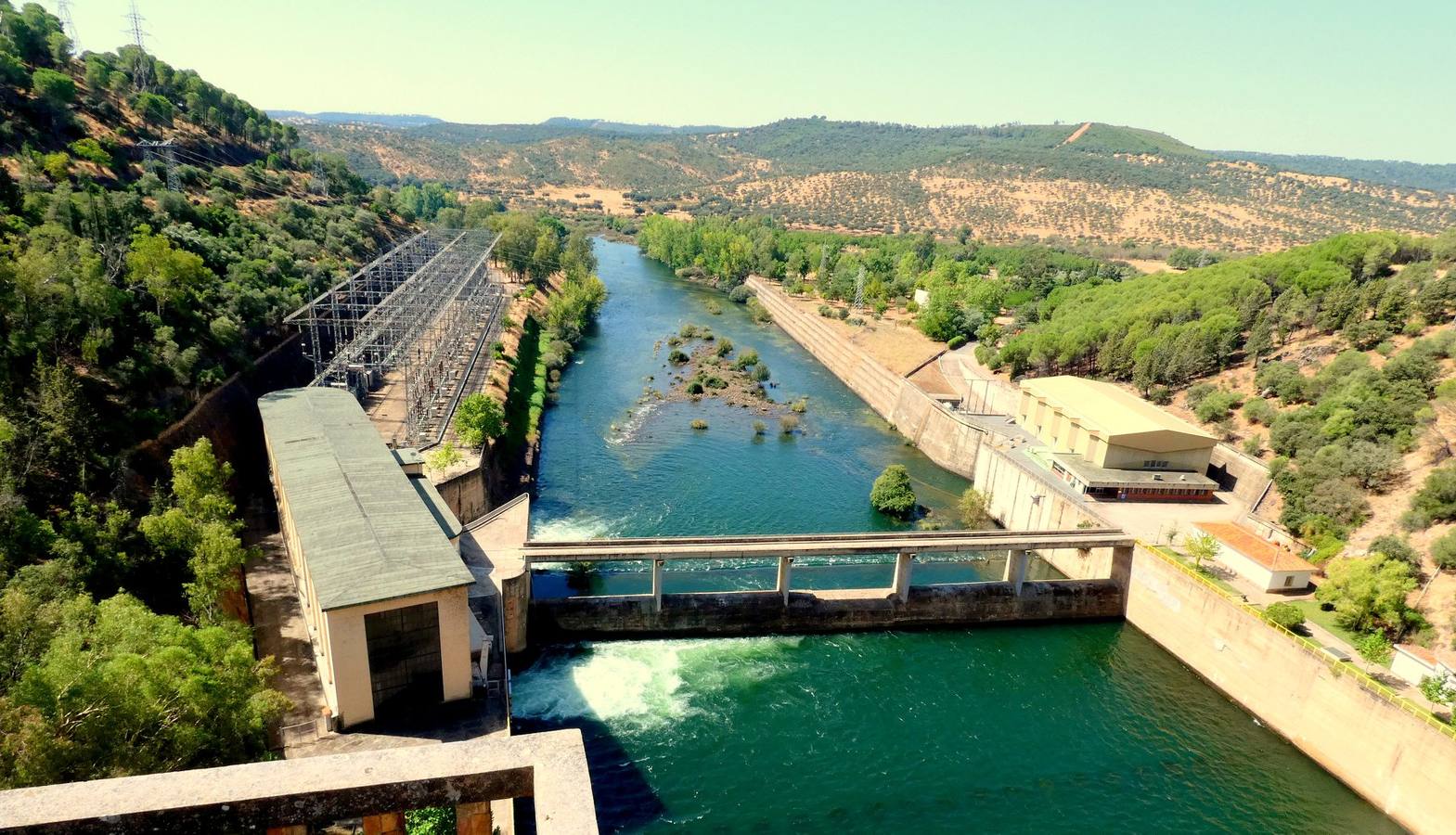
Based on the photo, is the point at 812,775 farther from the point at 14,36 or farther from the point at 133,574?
the point at 14,36

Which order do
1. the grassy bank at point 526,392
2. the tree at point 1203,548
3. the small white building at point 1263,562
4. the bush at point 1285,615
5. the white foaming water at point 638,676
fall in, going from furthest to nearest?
the grassy bank at point 526,392, the tree at point 1203,548, the small white building at point 1263,562, the bush at point 1285,615, the white foaming water at point 638,676

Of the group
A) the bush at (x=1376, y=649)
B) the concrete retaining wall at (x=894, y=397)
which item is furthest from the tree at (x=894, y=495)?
the bush at (x=1376, y=649)

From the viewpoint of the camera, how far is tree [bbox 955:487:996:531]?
51062mm

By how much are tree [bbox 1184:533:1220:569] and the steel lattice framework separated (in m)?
40.8

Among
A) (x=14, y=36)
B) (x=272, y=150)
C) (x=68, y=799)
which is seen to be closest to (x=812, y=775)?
(x=68, y=799)

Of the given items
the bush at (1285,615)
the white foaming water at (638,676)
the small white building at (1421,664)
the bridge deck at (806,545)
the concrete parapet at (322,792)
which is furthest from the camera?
the bridge deck at (806,545)

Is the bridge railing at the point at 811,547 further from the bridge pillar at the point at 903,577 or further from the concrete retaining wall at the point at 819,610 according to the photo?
the concrete retaining wall at the point at 819,610

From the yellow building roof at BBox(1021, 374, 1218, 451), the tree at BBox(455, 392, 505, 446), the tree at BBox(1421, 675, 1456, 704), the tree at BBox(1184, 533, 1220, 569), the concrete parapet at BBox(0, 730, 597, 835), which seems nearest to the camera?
the concrete parapet at BBox(0, 730, 597, 835)

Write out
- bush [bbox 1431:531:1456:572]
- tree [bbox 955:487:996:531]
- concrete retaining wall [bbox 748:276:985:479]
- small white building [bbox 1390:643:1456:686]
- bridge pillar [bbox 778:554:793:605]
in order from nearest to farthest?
1. small white building [bbox 1390:643:1456:686]
2. bush [bbox 1431:531:1456:572]
3. bridge pillar [bbox 778:554:793:605]
4. tree [bbox 955:487:996:531]
5. concrete retaining wall [bbox 748:276:985:479]

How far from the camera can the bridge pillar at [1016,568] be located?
131 ft

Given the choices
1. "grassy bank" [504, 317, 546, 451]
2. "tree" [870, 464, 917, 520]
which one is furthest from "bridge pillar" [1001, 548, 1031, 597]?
"grassy bank" [504, 317, 546, 451]

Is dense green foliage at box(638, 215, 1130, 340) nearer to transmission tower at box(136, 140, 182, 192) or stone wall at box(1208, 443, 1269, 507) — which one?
stone wall at box(1208, 443, 1269, 507)

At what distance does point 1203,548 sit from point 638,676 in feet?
90.3

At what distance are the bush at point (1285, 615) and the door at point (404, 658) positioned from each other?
33596 mm
